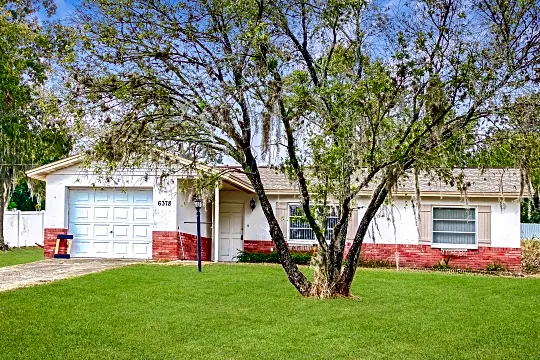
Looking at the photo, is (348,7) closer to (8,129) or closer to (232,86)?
(232,86)

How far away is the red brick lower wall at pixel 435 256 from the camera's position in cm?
1898

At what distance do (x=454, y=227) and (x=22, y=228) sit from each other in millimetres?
18316

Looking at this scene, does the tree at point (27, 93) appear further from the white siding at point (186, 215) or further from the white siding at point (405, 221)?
the white siding at point (405, 221)

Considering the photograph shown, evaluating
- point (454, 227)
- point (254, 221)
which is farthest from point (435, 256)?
point (254, 221)

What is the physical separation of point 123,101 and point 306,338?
5.02m

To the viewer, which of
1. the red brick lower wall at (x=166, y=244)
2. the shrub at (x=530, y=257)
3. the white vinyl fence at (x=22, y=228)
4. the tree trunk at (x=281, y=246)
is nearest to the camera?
the tree trunk at (x=281, y=246)

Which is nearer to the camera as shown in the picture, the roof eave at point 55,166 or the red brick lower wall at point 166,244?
the red brick lower wall at point 166,244

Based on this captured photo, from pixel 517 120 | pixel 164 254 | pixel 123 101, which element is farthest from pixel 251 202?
pixel 517 120

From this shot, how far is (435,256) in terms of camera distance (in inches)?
762

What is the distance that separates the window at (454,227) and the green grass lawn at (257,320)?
5284 mm

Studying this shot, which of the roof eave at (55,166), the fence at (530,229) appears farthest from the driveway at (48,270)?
the fence at (530,229)

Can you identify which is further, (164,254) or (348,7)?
(164,254)

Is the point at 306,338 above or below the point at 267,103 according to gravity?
below

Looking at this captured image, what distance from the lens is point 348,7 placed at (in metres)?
10.5
